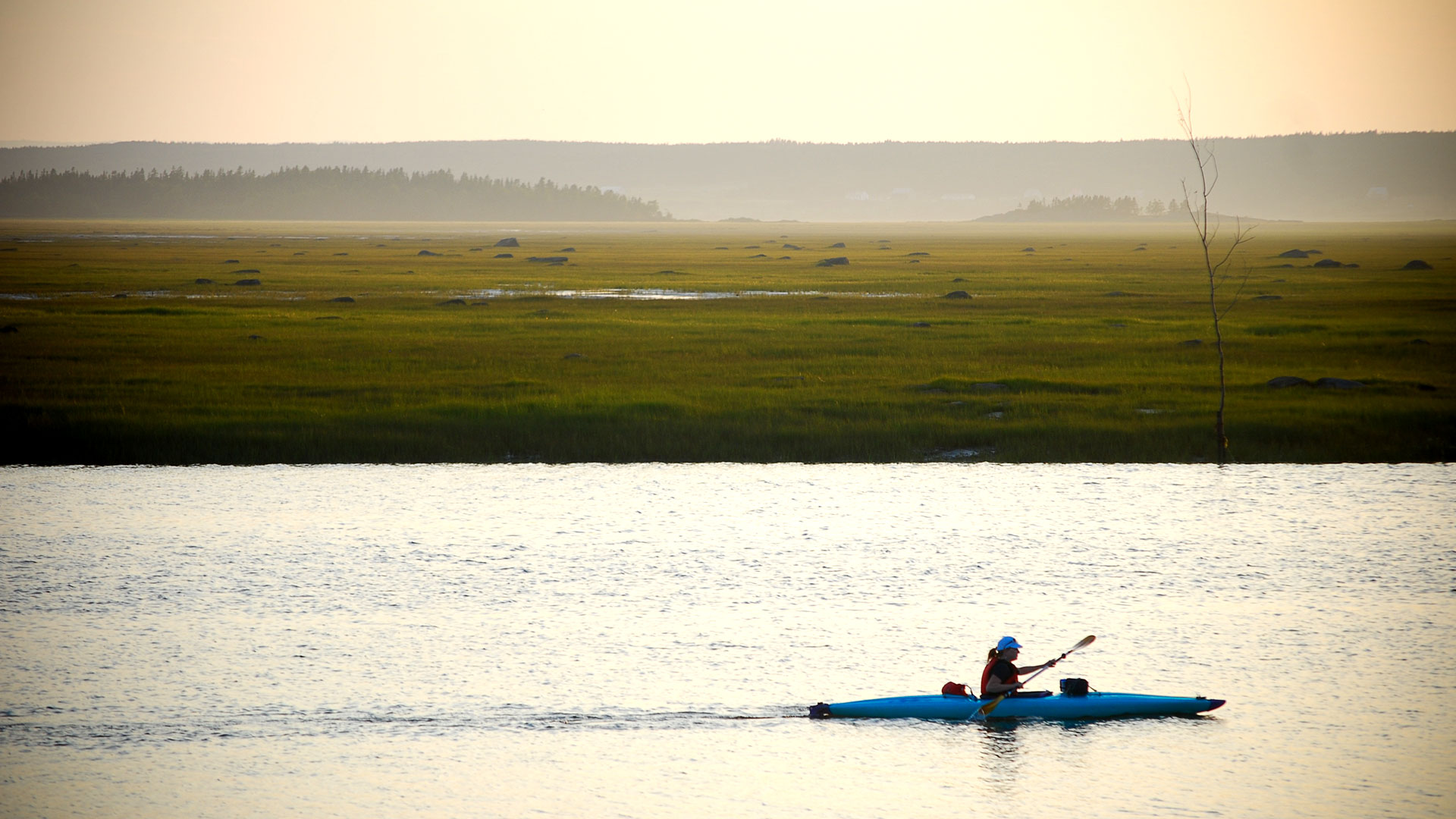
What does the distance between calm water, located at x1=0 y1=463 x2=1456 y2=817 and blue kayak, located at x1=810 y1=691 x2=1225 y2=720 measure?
0.16 m

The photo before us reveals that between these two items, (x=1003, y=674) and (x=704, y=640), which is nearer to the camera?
(x=1003, y=674)

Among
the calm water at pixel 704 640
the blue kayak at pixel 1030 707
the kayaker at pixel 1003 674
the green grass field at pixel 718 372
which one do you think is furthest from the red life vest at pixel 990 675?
the green grass field at pixel 718 372

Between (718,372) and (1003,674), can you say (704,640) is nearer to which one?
(1003,674)

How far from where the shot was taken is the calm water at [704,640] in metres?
14.2

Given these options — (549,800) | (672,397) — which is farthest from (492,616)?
(672,397)

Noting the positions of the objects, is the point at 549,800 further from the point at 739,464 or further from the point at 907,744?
the point at 739,464

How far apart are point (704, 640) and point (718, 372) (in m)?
24.6

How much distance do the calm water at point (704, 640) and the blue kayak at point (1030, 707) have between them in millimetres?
157

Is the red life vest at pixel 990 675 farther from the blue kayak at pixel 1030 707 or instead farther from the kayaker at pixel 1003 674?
the blue kayak at pixel 1030 707

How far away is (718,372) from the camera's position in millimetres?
43000

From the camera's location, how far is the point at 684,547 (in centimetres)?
2439

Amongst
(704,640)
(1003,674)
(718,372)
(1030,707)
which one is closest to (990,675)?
(1003,674)

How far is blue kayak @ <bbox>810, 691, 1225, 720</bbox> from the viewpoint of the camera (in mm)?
15773

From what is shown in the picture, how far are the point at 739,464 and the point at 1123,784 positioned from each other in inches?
745
